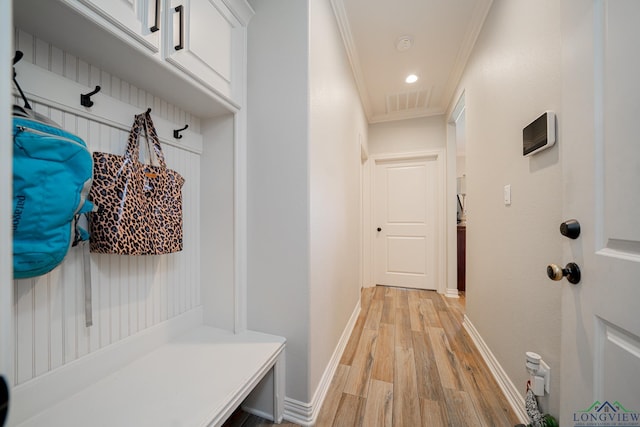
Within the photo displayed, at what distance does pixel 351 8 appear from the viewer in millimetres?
1705

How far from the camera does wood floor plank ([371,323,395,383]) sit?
1.52 metres

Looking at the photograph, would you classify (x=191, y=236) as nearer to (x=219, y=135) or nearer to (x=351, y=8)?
(x=219, y=135)

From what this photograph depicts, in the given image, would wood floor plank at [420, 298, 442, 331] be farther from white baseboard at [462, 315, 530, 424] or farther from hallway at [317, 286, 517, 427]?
white baseboard at [462, 315, 530, 424]

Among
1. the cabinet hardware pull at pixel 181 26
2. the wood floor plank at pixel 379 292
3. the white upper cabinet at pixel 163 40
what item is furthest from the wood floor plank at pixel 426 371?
the cabinet hardware pull at pixel 181 26

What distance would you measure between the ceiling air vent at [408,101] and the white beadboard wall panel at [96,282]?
2.47m

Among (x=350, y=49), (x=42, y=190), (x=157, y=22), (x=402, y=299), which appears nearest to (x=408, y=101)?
(x=350, y=49)

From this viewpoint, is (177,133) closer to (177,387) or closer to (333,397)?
(177,387)

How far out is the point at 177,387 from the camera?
2.86 feet

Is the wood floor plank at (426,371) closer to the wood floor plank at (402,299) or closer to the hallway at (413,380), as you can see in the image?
the hallway at (413,380)

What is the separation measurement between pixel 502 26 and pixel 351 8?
98 centimetres

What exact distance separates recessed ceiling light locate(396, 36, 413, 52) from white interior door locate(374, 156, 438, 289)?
1524mm

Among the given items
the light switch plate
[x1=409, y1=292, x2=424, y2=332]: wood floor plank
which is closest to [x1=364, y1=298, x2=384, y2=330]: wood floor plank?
[x1=409, y1=292, x2=424, y2=332]: wood floor plank

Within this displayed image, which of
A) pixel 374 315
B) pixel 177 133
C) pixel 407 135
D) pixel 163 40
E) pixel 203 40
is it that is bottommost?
pixel 374 315

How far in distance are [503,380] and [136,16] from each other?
2.39 m
